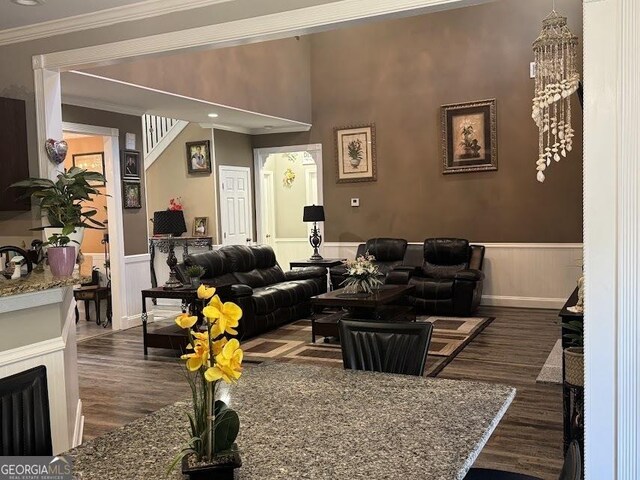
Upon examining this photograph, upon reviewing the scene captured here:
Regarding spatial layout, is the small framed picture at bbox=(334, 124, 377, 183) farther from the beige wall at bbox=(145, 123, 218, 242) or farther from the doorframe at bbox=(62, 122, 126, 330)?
the doorframe at bbox=(62, 122, 126, 330)

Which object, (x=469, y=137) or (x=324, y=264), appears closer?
(x=469, y=137)

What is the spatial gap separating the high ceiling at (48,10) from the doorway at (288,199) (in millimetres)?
7498

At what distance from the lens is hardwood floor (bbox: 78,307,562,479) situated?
3441 millimetres

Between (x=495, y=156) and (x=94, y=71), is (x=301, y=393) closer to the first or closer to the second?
(x=94, y=71)

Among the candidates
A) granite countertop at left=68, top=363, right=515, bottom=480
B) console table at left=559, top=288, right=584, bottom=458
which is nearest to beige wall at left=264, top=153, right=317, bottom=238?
console table at left=559, top=288, right=584, bottom=458

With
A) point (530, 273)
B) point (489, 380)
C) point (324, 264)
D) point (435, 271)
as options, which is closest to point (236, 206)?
point (324, 264)

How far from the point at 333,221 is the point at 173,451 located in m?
7.91

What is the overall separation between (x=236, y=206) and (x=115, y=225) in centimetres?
249

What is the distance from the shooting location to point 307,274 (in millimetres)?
7953

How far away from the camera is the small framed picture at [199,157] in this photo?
8.81 meters

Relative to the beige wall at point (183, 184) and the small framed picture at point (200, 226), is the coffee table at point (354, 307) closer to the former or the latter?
the small framed picture at point (200, 226)

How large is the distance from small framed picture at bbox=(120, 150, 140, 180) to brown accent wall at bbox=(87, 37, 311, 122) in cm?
131

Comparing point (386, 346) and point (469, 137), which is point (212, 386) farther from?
point (469, 137)

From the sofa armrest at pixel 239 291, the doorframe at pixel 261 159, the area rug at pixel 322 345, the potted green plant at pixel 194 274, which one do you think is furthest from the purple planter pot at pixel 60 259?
the doorframe at pixel 261 159
